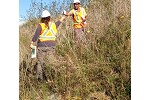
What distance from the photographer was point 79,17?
495 cm

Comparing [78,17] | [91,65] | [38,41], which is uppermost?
[78,17]

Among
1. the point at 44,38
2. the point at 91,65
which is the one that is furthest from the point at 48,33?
the point at 91,65

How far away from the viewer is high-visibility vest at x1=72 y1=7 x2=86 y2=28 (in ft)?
15.9

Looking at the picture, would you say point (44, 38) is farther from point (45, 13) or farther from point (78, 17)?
point (78, 17)

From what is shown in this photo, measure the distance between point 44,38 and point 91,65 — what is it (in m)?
0.56

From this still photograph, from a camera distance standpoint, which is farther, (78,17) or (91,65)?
(78,17)

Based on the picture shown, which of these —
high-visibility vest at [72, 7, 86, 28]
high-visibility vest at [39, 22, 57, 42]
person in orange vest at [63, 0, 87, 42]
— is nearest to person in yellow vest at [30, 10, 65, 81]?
high-visibility vest at [39, 22, 57, 42]

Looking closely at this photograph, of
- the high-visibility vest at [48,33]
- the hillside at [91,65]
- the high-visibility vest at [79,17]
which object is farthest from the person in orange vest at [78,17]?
the high-visibility vest at [48,33]

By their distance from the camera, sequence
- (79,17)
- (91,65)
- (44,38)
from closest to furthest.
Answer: (91,65) → (44,38) → (79,17)

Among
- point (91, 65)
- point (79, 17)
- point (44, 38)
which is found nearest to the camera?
point (91, 65)
